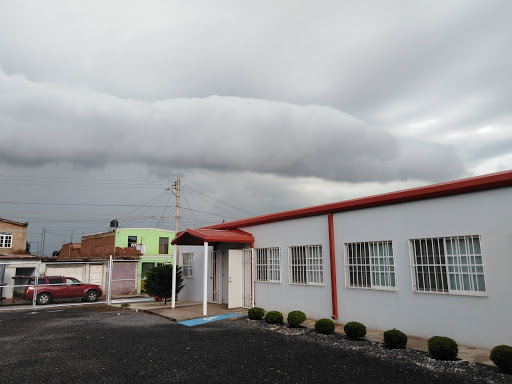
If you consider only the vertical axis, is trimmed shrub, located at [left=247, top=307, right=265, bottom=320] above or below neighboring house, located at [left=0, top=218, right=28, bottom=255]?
below

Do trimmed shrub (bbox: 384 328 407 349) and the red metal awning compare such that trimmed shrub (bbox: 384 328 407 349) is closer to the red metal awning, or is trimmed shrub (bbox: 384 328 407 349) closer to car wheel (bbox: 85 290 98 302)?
the red metal awning

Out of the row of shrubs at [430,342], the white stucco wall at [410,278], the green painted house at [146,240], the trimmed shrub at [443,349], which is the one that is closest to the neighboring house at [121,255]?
the green painted house at [146,240]

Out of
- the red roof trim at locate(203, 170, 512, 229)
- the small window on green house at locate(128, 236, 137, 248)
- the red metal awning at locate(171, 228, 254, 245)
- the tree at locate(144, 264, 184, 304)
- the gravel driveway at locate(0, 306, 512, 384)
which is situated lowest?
the gravel driveway at locate(0, 306, 512, 384)

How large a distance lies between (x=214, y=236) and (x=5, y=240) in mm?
28447

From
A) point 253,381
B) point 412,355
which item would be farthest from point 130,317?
point 412,355

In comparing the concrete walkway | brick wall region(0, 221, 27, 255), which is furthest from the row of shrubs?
brick wall region(0, 221, 27, 255)

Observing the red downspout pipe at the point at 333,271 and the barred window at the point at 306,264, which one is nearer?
the red downspout pipe at the point at 333,271

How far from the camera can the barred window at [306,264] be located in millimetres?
11578

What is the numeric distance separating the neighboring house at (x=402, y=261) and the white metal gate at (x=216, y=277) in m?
2.01

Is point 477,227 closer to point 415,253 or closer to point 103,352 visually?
point 415,253

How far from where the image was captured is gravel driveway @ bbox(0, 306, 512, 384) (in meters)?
6.29

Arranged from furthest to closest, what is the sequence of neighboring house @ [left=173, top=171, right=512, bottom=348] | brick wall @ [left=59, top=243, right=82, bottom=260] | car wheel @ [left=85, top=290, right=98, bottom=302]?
brick wall @ [left=59, top=243, right=82, bottom=260] → car wheel @ [left=85, top=290, right=98, bottom=302] → neighboring house @ [left=173, top=171, right=512, bottom=348]

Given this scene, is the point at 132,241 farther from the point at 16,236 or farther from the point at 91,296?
the point at 91,296

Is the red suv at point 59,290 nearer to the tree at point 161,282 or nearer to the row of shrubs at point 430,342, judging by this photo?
the tree at point 161,282
